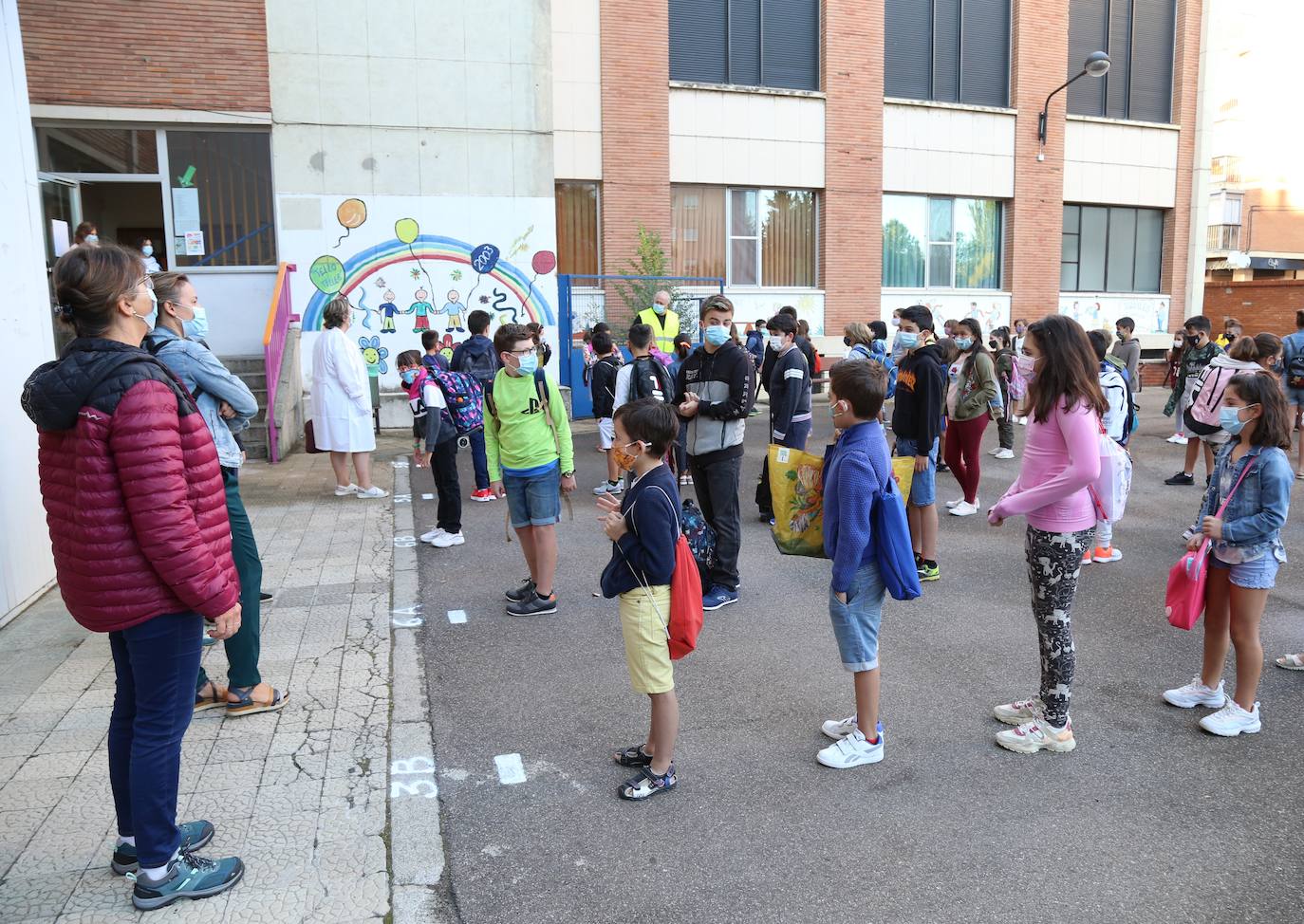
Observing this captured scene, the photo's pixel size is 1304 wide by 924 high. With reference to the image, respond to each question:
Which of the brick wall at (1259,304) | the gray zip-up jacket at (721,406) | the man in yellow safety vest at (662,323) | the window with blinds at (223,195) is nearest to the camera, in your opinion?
the gray zip-up jacket at (721,406)

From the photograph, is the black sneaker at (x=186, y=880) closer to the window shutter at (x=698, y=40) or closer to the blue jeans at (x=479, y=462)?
the blue jeans at (x=479, y=462)

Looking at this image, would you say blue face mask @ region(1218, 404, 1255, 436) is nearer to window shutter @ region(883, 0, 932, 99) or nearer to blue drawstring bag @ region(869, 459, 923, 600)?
blue drawstring bag @ region(869, 459, 923, 600)

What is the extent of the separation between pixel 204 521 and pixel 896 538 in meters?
2.63

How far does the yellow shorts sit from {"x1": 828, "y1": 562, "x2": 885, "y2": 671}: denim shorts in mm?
752

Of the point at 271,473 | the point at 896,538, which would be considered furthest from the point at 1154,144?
the point at 896,538

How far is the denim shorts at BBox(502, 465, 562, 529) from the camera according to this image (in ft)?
19.7

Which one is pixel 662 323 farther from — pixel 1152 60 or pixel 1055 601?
pixel 1152 60

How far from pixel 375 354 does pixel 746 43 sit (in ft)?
32.3

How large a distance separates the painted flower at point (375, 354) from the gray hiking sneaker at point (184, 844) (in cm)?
1208

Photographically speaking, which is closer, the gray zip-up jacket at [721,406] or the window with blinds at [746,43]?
the gray zip-up jacket at [721,406]

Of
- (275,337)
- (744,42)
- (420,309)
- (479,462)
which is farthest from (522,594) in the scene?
(744,42)

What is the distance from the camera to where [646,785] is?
3.78 metres

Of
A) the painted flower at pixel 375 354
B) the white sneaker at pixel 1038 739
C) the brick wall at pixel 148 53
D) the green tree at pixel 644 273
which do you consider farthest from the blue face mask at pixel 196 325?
the green tree at pixel 644 273

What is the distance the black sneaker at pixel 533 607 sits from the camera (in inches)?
240
